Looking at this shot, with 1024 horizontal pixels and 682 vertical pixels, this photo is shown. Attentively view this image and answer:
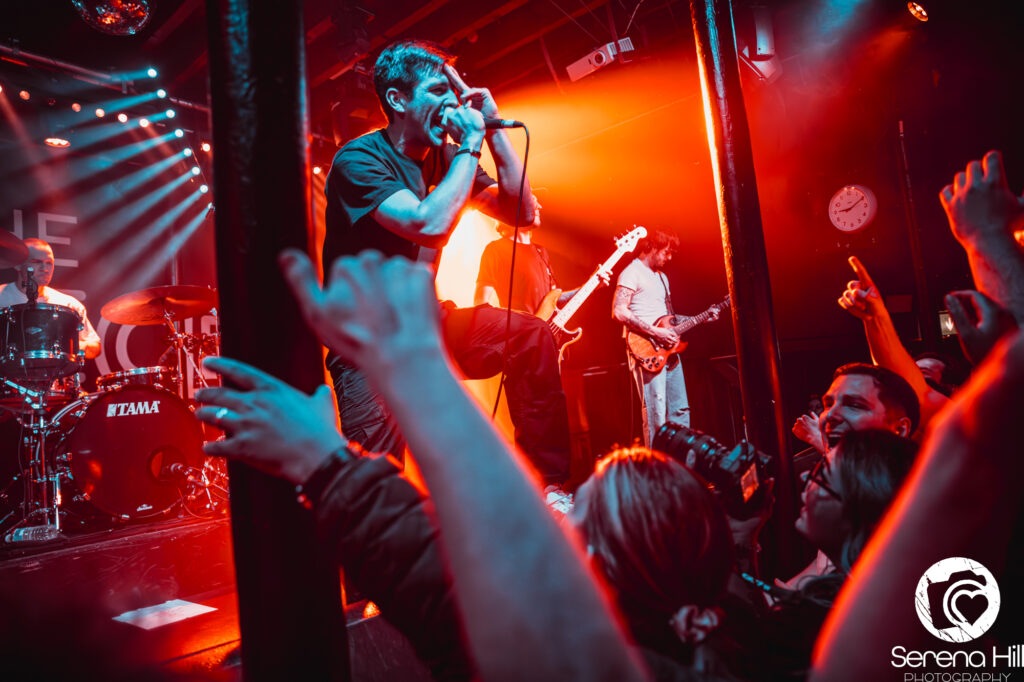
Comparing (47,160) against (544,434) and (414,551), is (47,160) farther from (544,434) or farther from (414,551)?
(414,551)

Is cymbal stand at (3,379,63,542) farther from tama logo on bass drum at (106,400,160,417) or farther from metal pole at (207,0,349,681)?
metal pole at (207,0,349,681)

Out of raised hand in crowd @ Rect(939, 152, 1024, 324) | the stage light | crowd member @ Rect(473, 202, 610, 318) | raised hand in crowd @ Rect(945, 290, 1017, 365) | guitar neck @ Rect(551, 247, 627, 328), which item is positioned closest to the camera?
raised hand in crowd @ Rect(945, 290, 1017, 365)

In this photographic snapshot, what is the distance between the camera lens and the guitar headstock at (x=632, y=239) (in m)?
7.95

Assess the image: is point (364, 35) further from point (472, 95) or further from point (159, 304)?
point (472, 95)

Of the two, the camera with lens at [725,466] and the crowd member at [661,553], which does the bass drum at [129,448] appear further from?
the crowd member at [661,553]

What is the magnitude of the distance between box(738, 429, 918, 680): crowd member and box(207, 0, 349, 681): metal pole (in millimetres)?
810

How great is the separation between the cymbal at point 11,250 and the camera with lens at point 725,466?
554 centimetres

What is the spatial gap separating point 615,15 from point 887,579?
7439 mm

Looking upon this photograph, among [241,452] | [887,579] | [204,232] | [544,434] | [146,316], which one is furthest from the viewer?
[204,232]

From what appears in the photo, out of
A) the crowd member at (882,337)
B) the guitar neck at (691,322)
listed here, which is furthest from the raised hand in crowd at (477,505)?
the guitar neck at (691,322)

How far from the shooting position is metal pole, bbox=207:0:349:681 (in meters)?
0.90

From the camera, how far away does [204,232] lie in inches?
365

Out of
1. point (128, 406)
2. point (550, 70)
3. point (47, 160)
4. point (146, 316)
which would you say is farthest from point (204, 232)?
point (550, 70)

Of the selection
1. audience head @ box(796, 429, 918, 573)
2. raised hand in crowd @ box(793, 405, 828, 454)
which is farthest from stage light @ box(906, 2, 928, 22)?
audience head @ box(796, 429, 918, 573)
